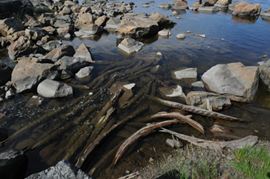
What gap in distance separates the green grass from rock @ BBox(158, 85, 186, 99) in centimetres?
357

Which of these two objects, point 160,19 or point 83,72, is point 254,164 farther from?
point 160,19

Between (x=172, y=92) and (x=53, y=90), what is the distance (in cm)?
559

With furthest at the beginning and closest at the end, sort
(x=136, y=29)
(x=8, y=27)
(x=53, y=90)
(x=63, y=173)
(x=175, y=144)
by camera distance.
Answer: (x=136, y=29)
(x=8, y=27)
(x=53, y=90)
(x=175, y=144)
(x=63, y=173)

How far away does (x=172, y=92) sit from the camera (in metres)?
7.30

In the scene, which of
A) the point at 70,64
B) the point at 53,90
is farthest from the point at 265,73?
the point at 70,64

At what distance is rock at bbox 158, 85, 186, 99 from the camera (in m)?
7.09

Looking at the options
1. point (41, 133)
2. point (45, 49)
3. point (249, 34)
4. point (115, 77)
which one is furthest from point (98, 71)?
point (249, 34)

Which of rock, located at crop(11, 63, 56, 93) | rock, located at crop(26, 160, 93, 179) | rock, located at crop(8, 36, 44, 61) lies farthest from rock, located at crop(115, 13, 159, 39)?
rock, located at crop(26, 160, 93, 179)

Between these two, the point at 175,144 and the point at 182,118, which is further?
the point at 182,118

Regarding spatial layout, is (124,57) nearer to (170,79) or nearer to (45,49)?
(170,79)

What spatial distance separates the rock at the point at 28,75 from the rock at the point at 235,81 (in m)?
8.44

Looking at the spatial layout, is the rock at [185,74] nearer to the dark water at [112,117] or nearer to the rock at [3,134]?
the dark water at [112,117]

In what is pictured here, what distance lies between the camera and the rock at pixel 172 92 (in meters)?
7.09

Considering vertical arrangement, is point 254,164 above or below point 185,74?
above
